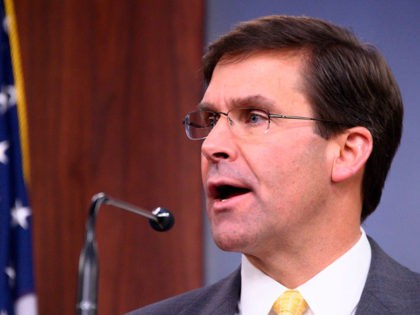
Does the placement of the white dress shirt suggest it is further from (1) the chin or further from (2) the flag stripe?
(2) the flag stripe

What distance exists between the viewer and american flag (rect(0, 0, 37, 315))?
8.25 feet

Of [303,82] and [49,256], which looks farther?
[49,256]

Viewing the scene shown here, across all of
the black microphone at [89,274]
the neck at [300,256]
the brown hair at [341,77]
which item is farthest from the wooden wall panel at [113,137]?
the black microphone at [89,274]

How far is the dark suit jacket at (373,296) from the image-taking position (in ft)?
5.92

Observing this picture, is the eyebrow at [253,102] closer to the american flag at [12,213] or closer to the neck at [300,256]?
the neck at [300,256]

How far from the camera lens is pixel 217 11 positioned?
2873 millimetres

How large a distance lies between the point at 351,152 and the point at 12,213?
1.15 meters

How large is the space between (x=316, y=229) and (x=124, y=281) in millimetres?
1186

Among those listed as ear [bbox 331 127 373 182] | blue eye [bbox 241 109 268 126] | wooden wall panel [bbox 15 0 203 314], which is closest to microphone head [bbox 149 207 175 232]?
blue eye [bbox 241 109 268 126]

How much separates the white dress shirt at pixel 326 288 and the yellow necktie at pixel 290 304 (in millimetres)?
14

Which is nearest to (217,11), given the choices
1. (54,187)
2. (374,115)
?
(54,187)

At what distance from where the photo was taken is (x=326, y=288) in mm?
1848

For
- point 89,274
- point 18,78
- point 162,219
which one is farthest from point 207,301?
point 18,78

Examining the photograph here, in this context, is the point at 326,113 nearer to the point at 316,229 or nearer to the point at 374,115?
the point at 374,115
